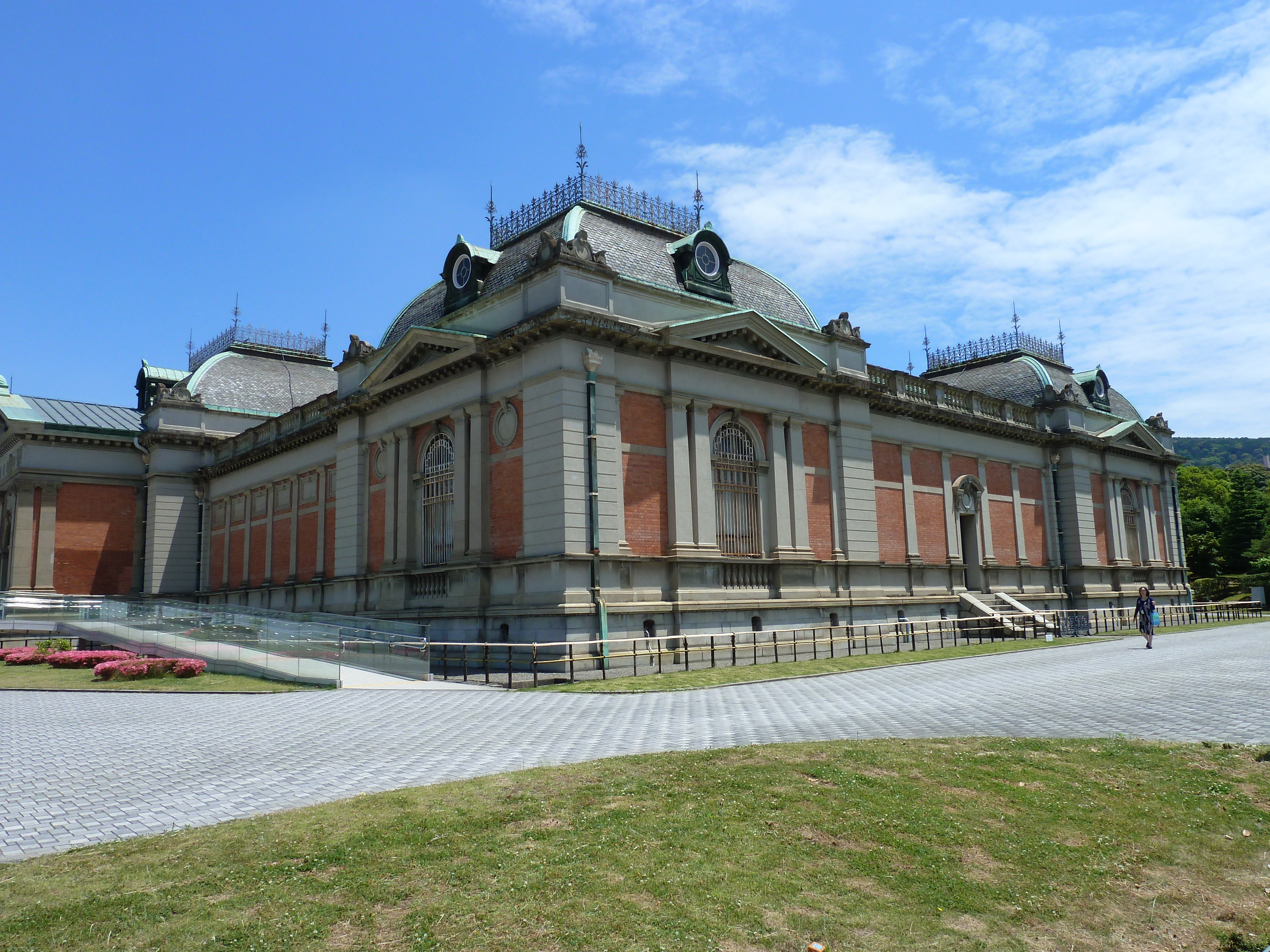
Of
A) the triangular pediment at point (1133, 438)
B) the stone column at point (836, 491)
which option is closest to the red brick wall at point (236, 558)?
the stone column at point (836, 491)

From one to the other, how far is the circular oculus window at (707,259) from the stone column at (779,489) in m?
4.96

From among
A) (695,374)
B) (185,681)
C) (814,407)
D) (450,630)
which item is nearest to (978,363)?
(814,407)

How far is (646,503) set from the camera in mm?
25578

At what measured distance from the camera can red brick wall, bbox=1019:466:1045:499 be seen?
134 ft

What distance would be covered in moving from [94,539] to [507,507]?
2896cm

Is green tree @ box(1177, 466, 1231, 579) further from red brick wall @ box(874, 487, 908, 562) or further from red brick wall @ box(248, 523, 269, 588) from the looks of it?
red brick wall @ box(248, 523, 269, 588)

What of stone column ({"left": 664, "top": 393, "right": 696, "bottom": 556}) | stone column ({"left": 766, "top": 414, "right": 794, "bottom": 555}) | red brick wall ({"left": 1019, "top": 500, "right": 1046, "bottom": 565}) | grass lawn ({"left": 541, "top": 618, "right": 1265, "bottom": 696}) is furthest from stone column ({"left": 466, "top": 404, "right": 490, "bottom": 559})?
red brick wall ({"left": 1019, "top": 500, "right": 1046, "bottom": 565})

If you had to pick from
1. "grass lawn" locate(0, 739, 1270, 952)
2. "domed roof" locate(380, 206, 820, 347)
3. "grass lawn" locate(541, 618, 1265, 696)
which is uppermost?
"domed roof" locate(380, 206, 820, 347)

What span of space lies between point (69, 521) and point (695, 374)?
33.4 m

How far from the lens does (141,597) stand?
145 feet

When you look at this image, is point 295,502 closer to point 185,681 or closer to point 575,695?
point 185,681

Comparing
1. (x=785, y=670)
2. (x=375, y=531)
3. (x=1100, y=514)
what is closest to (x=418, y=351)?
(x=375, y=531)

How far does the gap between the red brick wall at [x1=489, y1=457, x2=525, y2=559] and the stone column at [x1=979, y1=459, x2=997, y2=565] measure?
2094 cm

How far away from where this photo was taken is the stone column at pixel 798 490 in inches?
1144
